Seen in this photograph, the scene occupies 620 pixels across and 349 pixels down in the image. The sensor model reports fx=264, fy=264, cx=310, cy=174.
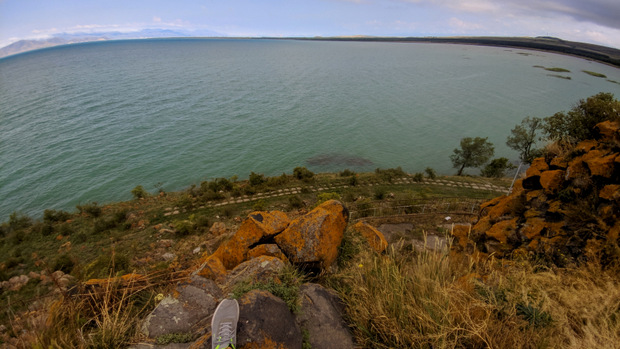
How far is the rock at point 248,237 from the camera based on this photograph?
7293mm

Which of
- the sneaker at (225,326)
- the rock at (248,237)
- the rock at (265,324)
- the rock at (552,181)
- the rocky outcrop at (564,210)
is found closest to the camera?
the sneaker at (225,326)

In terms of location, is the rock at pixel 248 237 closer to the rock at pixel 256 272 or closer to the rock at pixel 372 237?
the rock at pixel 256 272

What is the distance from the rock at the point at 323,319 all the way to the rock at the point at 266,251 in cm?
199

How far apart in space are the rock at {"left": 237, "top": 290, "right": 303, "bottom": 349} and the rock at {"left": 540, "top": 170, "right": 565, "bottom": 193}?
893 centimetres

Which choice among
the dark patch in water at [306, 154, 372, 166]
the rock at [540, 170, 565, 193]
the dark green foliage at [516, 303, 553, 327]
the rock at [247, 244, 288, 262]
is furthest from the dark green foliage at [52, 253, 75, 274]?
the dark patch in water at [306, 154, 372, 166]

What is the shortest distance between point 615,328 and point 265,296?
15.8 ft

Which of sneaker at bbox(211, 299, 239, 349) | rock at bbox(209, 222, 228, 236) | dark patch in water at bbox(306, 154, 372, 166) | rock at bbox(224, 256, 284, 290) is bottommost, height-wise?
dark patch in water at bbox(306, 154, 372, 166)

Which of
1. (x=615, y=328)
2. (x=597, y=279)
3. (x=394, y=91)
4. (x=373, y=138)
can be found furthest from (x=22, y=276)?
(x=394, y=91)

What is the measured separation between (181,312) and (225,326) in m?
1.57

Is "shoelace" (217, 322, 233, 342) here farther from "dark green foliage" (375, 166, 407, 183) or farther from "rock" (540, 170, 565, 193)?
"dark green foliage" (375, 166, 407, 183)

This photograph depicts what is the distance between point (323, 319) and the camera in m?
4.33

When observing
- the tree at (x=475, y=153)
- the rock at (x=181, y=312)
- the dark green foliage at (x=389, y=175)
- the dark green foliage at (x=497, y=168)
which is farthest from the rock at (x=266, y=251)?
the dark green foliage at (x=497, y=168)

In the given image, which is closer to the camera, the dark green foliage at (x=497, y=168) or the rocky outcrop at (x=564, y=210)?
the rocky outcrop at (x=564, y=210)

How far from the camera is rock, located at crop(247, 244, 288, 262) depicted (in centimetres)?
682
